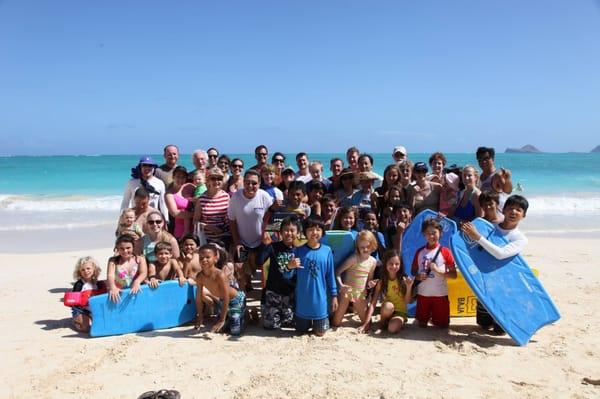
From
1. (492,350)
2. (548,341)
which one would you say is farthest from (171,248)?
(548,341)

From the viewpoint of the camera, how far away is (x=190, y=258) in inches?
187

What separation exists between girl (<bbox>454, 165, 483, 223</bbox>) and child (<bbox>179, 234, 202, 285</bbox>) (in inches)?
116

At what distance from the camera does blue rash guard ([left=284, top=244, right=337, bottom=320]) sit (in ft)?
13.8

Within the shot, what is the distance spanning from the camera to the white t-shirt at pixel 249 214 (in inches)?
192

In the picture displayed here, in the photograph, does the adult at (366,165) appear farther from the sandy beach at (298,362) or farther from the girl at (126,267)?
the girl at (126,267)

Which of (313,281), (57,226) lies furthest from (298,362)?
(57,226)

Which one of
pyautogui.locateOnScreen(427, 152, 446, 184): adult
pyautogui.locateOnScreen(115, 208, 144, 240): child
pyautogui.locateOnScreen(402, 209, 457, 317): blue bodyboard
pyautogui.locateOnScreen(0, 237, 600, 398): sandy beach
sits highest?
pyautogui.locateOnScreen(427, 152, 446, 184): adult

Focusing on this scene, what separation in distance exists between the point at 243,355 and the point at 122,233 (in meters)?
1.91

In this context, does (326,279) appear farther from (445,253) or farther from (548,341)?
(548,341)

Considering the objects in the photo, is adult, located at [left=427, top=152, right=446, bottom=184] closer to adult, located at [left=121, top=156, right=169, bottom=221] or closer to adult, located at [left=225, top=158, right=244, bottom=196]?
adult, located at [left=225, top=158, right=244, bottom=196]

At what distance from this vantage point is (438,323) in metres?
4.41

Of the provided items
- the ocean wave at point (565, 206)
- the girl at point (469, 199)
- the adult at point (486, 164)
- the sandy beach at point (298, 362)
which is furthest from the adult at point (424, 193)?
the ocean wave at point (565, 206)

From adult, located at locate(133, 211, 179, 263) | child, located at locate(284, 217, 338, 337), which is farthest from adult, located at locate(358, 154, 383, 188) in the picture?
adult, located at locate(133, 211, 179, 263)

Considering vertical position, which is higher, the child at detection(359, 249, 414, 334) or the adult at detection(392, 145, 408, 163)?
the adult at detection(392, 145, 408, 163)
